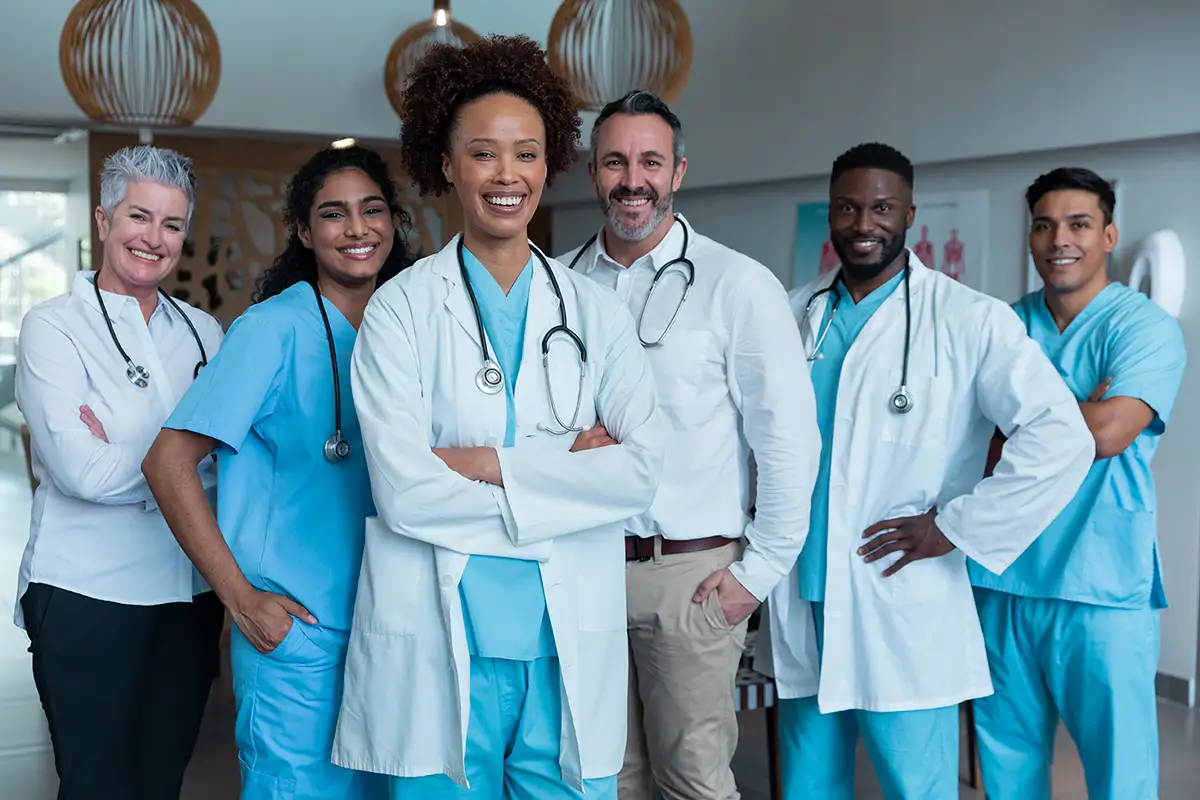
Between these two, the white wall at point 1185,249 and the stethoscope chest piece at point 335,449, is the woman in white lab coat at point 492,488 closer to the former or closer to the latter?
the stethoscope chest piece at point 335,449

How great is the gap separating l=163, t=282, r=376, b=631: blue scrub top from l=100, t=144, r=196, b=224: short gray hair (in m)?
0.50

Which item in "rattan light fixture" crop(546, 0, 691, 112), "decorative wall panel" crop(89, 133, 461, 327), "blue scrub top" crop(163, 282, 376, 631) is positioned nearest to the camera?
"blue scrub top" crop(163, 282, 376, 631)

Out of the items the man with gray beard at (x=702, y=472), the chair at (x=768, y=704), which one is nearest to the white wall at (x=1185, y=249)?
the chair at (x=768, y=704)

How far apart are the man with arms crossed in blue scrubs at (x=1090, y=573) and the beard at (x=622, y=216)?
1.00m

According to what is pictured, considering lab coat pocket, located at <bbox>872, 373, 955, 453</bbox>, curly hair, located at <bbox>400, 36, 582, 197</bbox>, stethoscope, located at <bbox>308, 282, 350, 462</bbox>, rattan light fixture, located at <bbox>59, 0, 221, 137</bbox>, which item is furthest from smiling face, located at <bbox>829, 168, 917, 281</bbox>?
rattan light fixture, located at <bbox>59, 0, 221, 137</bbox>

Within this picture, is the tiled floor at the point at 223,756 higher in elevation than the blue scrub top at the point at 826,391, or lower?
lower

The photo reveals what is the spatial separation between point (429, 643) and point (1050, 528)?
5.15 feet

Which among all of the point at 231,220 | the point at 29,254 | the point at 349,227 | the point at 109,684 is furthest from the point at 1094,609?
the point at 29,254

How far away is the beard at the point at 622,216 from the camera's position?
2.42 meters

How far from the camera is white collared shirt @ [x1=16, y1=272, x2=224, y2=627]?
2230mm

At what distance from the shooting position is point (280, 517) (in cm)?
200

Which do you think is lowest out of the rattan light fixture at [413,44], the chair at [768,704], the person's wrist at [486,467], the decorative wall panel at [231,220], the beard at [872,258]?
the chair at [768,704]

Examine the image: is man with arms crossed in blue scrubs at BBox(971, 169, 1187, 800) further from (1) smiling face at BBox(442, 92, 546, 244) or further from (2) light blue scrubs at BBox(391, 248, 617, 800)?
(1) smiling face at BBox(442, 92, 546, 244)

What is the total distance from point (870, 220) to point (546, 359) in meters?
1.02
